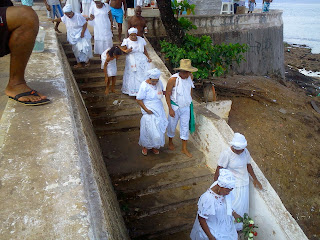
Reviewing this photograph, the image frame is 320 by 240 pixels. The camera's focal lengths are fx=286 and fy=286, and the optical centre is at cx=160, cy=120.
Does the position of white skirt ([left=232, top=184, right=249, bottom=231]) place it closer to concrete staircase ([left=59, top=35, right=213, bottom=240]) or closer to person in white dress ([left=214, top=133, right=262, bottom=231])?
person in white dress ([left=214, top=133, right=262, bottom=231])

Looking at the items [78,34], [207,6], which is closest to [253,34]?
[207,6]

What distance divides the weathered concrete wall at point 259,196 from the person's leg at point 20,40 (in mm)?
3145

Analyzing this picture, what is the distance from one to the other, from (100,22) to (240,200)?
220 inches

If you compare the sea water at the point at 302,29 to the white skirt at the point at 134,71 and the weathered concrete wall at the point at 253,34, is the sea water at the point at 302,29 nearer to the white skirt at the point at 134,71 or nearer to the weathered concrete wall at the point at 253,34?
the weathered concrete wall at the point at 253,34

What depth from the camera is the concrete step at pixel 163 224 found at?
4.27m

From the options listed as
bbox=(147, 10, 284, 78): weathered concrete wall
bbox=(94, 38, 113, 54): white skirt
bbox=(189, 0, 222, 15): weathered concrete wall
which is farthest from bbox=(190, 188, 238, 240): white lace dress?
bbox=(189, 0, 222, 15): weathered concrete wall

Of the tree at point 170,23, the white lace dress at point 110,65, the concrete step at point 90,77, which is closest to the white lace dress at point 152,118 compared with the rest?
the white lace dress at point 110,65

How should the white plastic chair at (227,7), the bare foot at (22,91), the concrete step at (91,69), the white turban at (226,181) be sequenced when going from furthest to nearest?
the white plastic chair at (227,7) < the concrete step at (91,69) < the white turban at (226,181) < the bare foot at (22,91)

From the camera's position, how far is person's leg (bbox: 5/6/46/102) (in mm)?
2594

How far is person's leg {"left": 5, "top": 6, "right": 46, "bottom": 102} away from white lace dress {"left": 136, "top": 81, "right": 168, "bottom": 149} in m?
2.20

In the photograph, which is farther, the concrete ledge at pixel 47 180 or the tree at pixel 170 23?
the tree at pixel 170 23

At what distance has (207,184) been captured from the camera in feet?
16.7

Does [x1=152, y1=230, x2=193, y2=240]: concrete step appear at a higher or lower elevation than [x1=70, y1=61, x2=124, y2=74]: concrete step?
lower

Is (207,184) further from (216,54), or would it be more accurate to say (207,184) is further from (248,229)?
(216,54)
